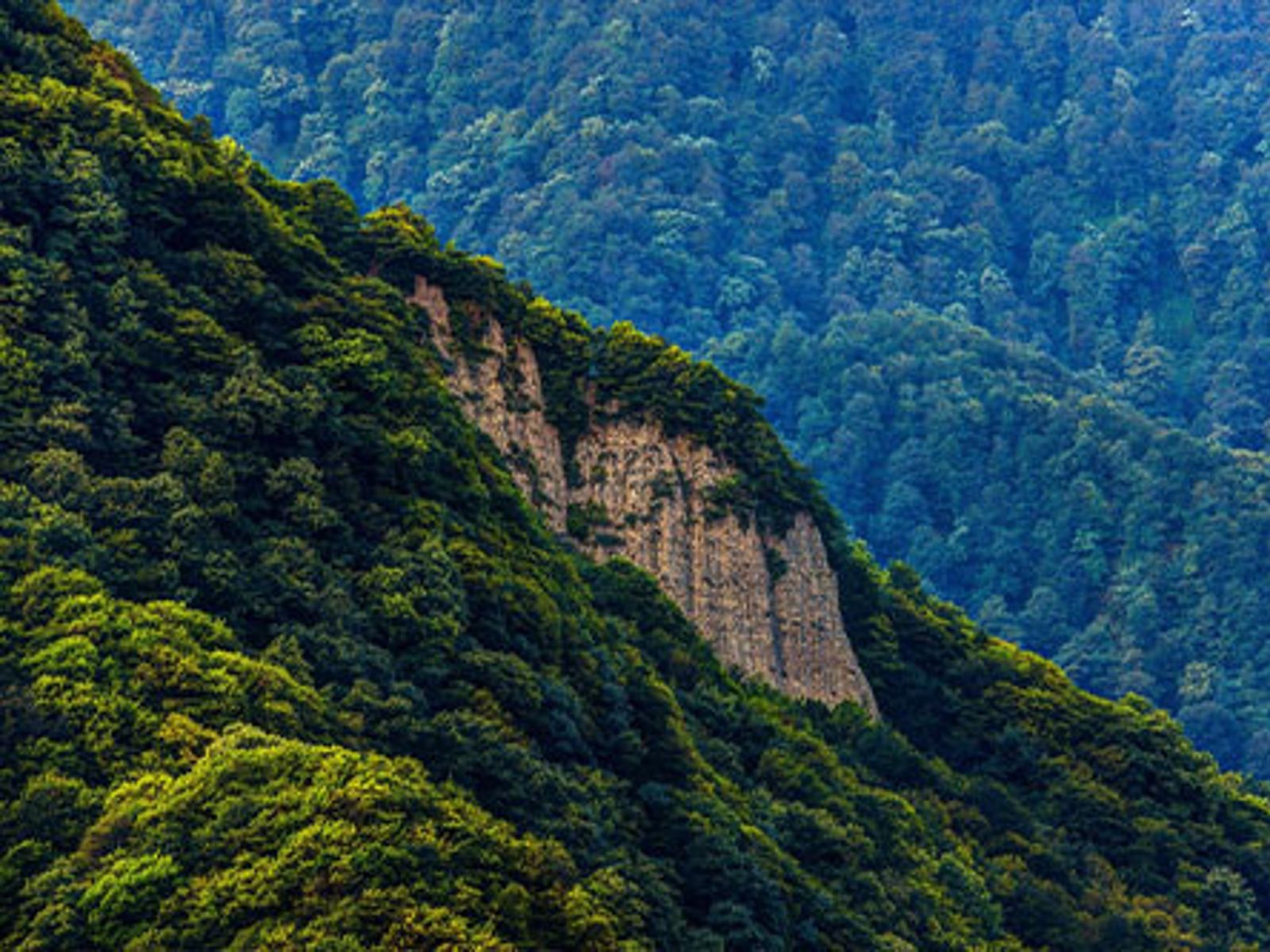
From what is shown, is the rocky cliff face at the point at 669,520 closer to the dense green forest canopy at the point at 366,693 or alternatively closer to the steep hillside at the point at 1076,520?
the dense green forest canopy at the point at 366,693

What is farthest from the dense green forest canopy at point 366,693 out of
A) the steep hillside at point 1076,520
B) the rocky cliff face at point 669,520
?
the steep hillside at point 1076,520

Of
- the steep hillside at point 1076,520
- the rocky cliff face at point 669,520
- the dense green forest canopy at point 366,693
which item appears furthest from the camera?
the steep hillside at point 1076,520

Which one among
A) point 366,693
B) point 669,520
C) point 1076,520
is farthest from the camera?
point 1076,520

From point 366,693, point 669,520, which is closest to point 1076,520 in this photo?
point 669,520

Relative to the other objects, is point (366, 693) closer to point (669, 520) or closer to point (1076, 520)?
point (669, 520)

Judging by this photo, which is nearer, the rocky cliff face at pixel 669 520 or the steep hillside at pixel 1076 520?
the rocky cliff face at pixel 669 520

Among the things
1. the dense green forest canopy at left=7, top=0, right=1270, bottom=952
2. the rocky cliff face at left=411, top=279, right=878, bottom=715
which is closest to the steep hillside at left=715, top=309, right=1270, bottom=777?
the dense green forest canopy at left=7, top=0, right=1270, bottom=952

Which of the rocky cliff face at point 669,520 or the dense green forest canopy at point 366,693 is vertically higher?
the rocky cliff face at point 669,520
